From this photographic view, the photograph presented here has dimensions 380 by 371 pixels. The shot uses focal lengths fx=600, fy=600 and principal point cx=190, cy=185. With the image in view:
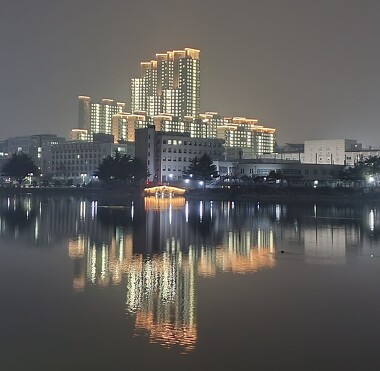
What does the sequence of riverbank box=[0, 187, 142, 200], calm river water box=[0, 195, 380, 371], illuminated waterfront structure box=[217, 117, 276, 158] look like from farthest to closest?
illuminated waterfront structure box=[217, 117, 276, 158]
riverbank box=[0, 187, 142, 200]
calm river water box=[0, 195, 380, 371]

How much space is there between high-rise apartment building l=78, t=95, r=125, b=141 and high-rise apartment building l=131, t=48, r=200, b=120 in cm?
970

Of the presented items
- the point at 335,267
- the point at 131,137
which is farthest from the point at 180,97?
the point at 335,267

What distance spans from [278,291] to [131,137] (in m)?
112

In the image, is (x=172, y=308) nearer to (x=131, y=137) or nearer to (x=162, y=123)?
(x=162, y=123)

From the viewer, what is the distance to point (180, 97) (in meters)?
137

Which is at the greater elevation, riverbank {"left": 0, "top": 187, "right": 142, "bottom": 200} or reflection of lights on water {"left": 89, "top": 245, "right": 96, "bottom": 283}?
riverbank {"left": 0, "top": 187, "right": 142, "bottom": 200}

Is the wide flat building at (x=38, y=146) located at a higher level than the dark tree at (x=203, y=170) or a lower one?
higher

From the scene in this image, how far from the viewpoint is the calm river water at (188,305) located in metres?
7.11

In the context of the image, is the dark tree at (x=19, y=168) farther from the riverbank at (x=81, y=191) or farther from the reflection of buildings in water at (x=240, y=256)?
the reflection of buildings in water at (x=240, y=256)

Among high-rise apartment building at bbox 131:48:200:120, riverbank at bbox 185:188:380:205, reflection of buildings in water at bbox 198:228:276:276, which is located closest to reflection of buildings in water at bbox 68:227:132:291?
reflection of buildings in water at bbox 198:228:276:276

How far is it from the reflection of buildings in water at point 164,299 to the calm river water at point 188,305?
0.02m

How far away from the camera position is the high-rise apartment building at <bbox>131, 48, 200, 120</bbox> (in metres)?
136

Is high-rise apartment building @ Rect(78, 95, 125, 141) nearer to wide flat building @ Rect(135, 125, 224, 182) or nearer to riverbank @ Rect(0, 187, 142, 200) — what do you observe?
wide flat building @ Rect(135, 125, 224, 182)

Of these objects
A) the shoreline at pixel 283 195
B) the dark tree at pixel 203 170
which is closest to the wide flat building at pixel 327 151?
the dark tree at pixel 203 170
